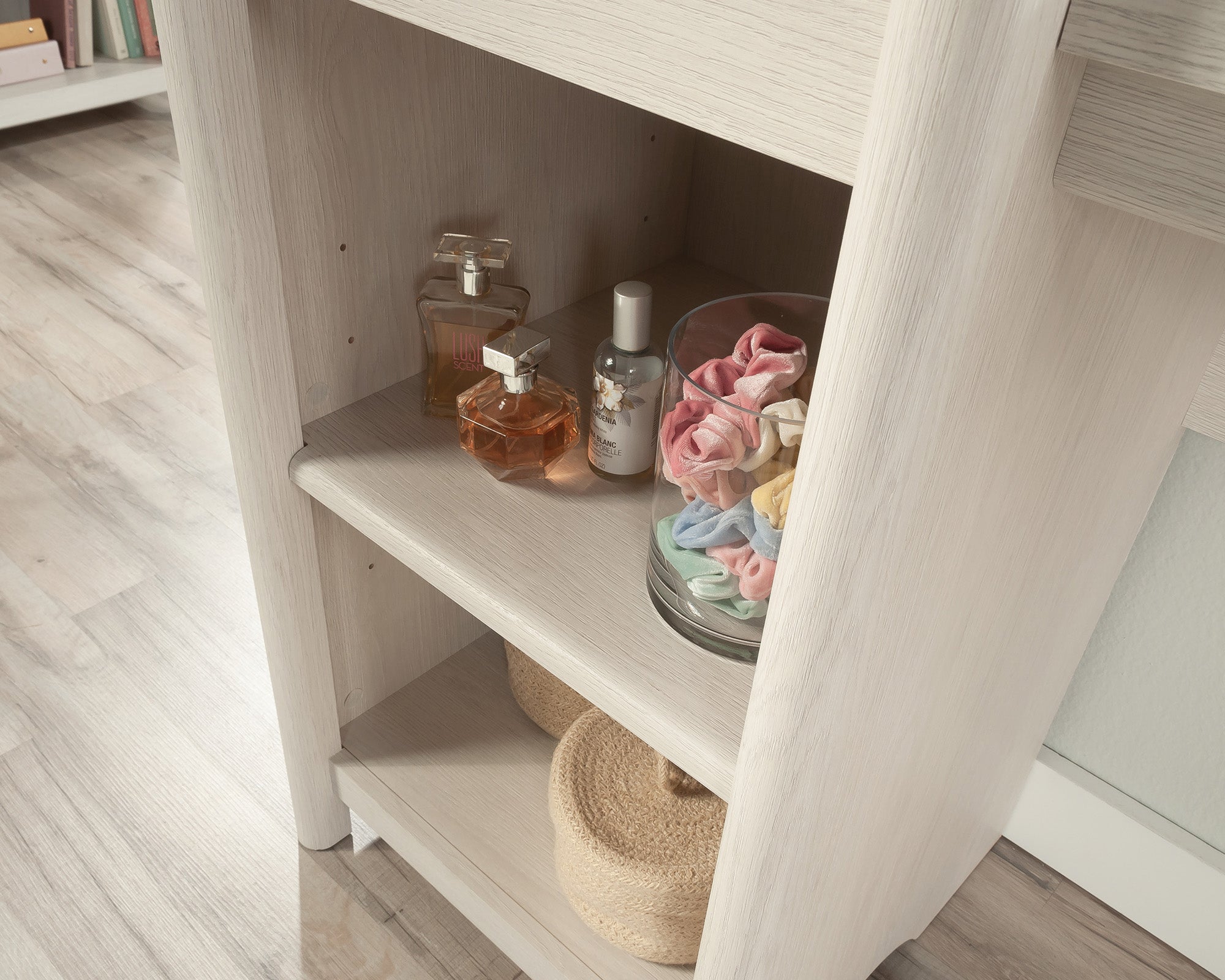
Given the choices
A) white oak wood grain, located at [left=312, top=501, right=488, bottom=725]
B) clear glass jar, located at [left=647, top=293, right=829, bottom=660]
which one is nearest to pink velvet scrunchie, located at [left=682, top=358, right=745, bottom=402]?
clear glass jar, located at [left=647, top=293, right=829, bottom=660]

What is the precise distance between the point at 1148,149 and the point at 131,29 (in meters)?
2.49

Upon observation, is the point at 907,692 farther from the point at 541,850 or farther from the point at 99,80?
the point at 99,80

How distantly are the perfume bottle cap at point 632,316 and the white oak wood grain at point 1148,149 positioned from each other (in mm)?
288

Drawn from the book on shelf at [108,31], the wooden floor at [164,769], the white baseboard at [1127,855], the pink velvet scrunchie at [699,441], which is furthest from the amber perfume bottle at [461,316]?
the book on shelf at [108,31]

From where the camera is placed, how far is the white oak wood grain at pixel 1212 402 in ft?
2.19

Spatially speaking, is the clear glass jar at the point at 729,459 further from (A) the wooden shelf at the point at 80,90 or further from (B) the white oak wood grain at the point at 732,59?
(A) the wooden shelf at the point at 80,90

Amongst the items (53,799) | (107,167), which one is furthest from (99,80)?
(53,799)

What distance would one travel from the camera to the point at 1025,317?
1.26ft

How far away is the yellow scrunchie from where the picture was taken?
1.61 feet

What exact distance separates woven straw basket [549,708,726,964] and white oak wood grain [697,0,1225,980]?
104mm

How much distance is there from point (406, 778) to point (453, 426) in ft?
1.01

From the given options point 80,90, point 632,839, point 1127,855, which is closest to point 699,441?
point 632,839

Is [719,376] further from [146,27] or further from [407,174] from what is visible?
[146,27]

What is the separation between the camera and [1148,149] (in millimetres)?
330
